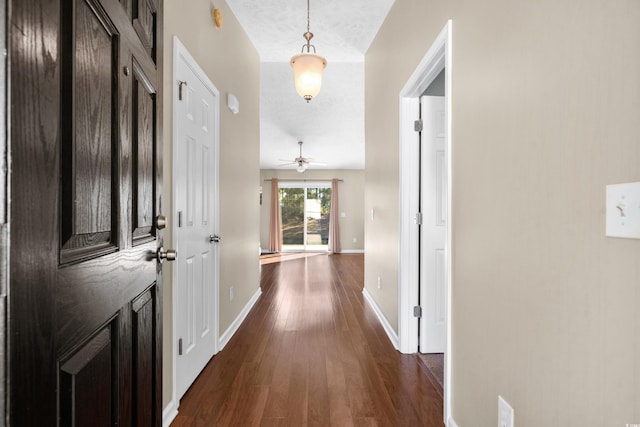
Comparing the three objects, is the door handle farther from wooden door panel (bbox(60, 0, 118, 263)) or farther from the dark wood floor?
the dark wood floor

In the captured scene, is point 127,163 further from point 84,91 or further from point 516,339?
point 516,339

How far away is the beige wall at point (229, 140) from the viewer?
1.72m

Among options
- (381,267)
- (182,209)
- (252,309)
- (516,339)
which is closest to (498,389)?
(516,339)

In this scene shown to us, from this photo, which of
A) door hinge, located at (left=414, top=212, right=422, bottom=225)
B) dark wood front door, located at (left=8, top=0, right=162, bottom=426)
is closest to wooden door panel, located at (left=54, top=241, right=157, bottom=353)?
dark wood front door, located at (left=8, top=0, right=162, bottom=426)

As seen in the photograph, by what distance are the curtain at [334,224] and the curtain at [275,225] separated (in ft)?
4.78

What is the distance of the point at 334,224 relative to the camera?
9492 mm

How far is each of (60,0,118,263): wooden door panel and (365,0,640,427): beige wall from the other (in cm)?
109

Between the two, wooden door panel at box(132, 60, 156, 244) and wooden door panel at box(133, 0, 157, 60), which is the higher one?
wooden door panel at box(133, 0, 157, 60)

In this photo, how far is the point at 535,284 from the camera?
3.32 feet

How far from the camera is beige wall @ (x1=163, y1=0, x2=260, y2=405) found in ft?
5.65

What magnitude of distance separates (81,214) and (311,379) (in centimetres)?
183

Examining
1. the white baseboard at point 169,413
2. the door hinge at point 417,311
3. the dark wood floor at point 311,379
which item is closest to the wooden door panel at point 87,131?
the white baseboard at point 169,413

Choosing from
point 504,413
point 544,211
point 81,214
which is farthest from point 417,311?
point 81,214

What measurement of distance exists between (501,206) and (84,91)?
124cm
